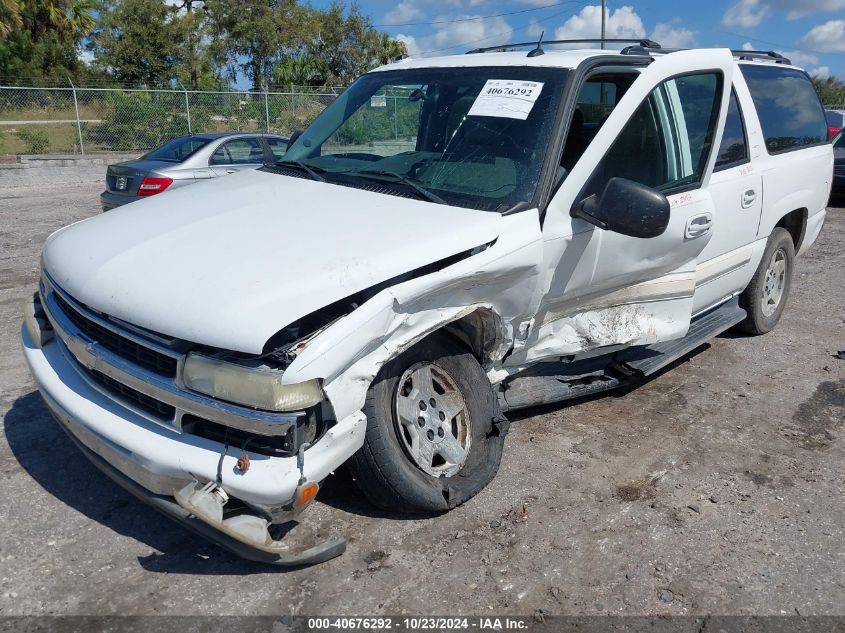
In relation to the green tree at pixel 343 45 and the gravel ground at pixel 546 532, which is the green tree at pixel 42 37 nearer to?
the green tree at pixel 343 45

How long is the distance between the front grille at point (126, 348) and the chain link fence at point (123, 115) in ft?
58.9

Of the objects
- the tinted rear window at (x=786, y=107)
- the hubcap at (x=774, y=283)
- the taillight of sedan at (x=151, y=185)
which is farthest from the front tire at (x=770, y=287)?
the taillight of sedan at (x=151, y=185)

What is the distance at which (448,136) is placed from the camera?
3.82m

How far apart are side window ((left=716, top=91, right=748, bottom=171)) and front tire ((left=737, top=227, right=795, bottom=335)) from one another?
3.28 feet

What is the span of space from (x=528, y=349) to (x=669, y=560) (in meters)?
1.16

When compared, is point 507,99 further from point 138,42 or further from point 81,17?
point 138,42

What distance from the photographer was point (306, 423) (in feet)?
8.82

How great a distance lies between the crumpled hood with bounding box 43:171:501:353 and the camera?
2.64 m

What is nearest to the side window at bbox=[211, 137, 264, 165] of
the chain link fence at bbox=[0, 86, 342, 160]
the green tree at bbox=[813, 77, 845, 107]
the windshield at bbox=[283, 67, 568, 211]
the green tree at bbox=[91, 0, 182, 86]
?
the windshield at bbox=[283, 67, 568, 211]

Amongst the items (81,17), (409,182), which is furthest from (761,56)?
(81,17)

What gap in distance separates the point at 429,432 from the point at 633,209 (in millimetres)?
1320

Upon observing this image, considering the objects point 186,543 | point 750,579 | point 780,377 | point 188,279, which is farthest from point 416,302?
point 780,377

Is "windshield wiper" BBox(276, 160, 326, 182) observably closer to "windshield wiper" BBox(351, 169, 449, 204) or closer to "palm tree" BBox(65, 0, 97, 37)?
"windshield wiper" BBox(351, 169, 449, 204)

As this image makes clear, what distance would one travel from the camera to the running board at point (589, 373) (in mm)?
4008
